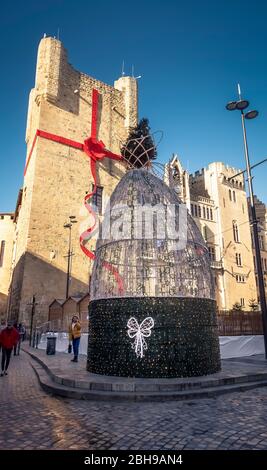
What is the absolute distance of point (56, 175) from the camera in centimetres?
A: 3094

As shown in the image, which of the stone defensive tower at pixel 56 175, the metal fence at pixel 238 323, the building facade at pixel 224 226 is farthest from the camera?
the building facade at pixel 224 226

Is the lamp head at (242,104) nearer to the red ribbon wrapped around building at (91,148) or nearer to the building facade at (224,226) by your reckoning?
the red ribbon wrapped around building at (91,148)

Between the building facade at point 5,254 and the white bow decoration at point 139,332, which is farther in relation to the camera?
the building facade at point 5,254

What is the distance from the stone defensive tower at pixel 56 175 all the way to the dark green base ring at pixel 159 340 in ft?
67.0

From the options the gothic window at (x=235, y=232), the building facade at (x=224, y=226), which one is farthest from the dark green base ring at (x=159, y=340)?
the gothic window at (x=235, y=232)

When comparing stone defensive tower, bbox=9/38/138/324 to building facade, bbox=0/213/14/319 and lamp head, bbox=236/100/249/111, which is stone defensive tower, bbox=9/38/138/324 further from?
lamp head, bbox=236/100/249/111

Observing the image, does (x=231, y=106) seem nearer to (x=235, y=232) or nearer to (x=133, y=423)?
(x=133, y=423)

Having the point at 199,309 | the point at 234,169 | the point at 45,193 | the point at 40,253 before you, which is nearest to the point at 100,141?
the point at 45,193

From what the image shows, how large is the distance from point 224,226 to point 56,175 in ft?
77.2

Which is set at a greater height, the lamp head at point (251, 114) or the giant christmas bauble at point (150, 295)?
the lamp head at point (251, 114)

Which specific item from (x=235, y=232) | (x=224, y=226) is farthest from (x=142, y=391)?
(x=235, y=232)

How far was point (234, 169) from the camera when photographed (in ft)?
155

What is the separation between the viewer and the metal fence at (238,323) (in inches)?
580
